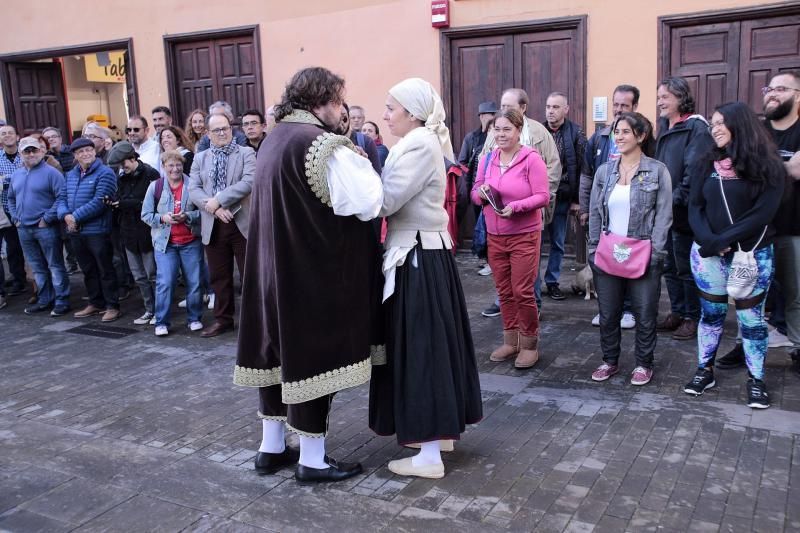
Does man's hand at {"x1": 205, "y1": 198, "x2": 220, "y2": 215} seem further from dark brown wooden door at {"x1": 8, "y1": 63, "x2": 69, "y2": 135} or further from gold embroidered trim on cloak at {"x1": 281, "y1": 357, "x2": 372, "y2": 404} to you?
dark brown wooden door at {"x1": 8, "y1": 63, "x2": 69, "y2": 135}

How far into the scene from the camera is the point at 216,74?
11.2 meters

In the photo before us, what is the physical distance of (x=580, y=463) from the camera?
3.91 m

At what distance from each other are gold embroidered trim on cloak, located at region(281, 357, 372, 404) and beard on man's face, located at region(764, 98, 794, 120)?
11.3 feet

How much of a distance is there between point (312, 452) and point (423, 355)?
29.4 inches

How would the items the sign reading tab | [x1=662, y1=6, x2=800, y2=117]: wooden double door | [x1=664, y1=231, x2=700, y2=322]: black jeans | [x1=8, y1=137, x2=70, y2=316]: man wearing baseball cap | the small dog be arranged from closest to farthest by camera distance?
[x1=664, y1=231, x2=700, y2=322]: black jeans → the small dog → [x1=662, y1=6, x2=800, y2=117]: wooden double door → [x1=8, y1=137, x2=70, y2=316]: man wearing baseball cap → the sign reading tab

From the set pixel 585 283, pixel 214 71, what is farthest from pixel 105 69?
pixel 585 283

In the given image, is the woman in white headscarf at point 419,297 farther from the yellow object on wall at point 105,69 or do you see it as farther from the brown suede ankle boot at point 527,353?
the yellow object on wall at point 105,69

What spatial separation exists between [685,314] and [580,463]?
2.65m

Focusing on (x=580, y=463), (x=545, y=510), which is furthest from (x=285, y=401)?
(x=580, y=463)

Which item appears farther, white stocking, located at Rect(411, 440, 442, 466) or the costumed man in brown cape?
white stocking, located at Rect(411, 440, 442, 466)

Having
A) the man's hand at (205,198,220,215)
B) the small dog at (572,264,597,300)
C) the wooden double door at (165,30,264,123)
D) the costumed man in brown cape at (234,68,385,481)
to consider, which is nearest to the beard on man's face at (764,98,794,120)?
the small dog at (572,264,597,300)

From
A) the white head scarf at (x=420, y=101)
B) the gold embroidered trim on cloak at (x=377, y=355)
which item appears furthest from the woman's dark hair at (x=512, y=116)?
the gold embroidered trim on cloak at (x=377, y=355)

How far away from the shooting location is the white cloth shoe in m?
3.80

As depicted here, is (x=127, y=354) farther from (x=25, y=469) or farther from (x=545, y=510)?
(x=545, y=510)
